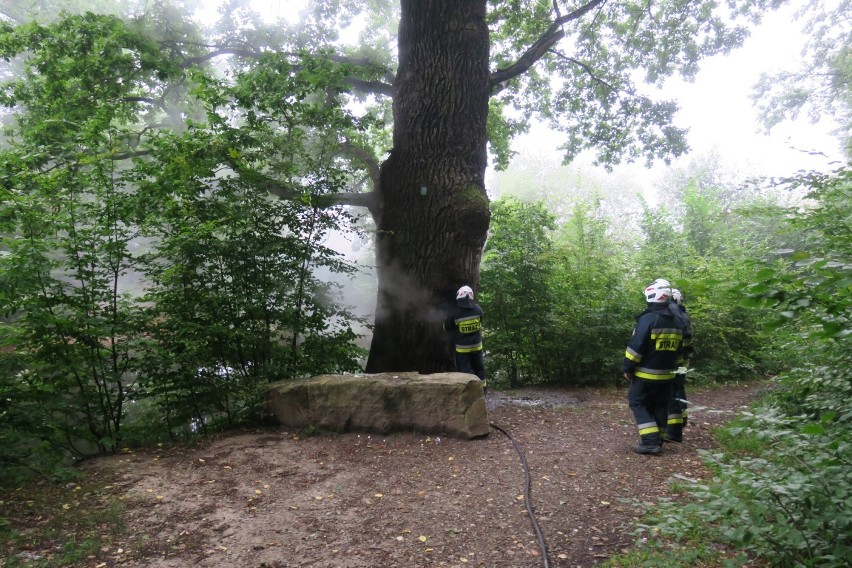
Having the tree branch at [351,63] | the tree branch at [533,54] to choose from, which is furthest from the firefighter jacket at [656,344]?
the tree branch at [351,63]

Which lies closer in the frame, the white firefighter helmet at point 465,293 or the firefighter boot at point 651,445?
the firefighter boot at point 651,445

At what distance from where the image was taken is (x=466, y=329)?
7.27 metres

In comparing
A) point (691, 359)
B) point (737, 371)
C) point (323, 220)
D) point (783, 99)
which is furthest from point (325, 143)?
point (783, 99)

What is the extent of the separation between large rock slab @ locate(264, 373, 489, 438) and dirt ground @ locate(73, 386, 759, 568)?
0.50 feet

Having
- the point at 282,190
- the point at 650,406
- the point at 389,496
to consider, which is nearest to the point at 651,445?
the point at 650,406

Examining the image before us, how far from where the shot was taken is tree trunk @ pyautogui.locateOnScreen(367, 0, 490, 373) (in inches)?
290

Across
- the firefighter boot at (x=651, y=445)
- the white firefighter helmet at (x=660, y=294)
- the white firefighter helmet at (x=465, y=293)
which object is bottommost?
the firefighter boot at (x=651, y=445)

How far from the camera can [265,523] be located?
12.3ft

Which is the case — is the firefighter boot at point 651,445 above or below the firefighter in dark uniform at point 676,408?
below

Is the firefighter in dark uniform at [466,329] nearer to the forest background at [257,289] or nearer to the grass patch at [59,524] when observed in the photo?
the forest background at [257,289]

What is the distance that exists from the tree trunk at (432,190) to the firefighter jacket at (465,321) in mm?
205

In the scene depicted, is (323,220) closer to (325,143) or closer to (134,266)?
(325,143)

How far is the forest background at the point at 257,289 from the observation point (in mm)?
2584

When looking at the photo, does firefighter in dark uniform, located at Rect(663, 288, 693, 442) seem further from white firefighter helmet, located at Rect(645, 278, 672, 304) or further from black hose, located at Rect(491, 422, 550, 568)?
black hose, located at Rect(491, 422, 550, 568)
